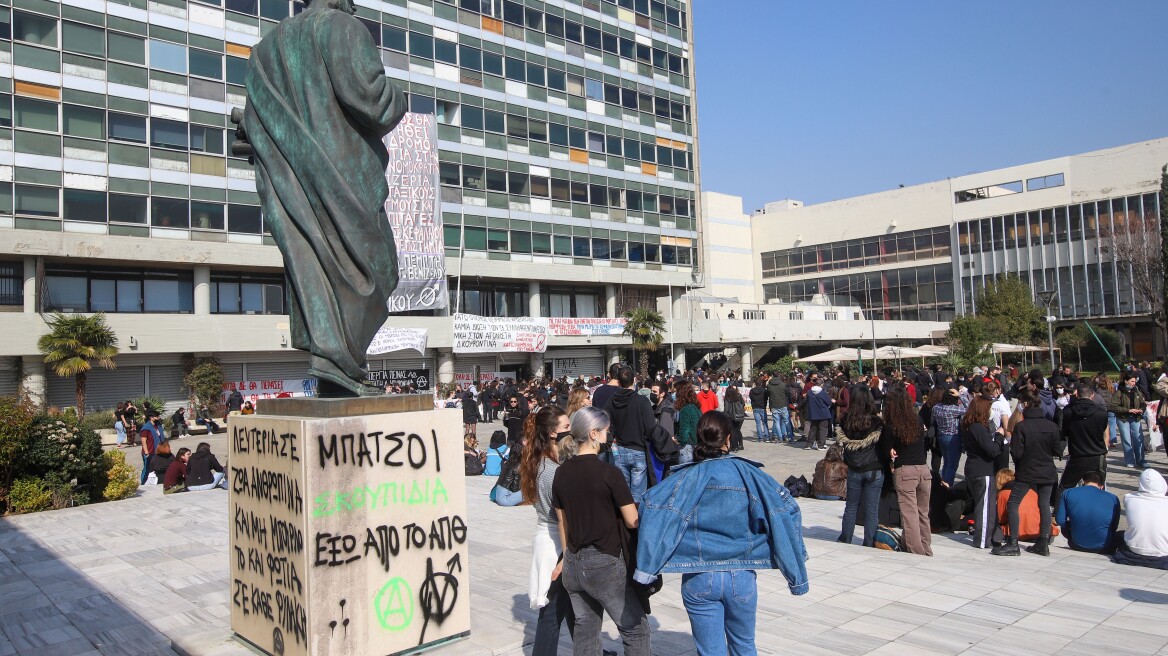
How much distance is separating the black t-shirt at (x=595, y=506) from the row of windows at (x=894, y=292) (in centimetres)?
6382

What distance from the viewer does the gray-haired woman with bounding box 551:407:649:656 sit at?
400cm

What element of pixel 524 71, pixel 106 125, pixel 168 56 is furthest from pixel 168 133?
pixel 524 71

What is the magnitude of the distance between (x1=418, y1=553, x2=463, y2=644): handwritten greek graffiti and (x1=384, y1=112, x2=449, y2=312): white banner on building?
20.8 metres

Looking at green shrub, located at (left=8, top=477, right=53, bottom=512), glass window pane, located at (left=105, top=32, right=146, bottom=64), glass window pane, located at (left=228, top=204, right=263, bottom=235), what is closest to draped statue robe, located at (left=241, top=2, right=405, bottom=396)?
green shrub, located at (left=8, top=477, right=53, bottom=512)

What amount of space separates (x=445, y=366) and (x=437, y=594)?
110ft

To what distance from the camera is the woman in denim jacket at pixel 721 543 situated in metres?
3.76

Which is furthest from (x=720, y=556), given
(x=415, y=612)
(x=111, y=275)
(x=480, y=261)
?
(x=480, y=261)

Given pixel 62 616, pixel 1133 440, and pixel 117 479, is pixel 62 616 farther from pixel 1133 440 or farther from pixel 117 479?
pixel 1133 440

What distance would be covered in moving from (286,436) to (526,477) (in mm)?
1487

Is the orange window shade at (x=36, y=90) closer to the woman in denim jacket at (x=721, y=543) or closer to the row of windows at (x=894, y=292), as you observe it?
the woman in denim jacket at (x=721, y=543)

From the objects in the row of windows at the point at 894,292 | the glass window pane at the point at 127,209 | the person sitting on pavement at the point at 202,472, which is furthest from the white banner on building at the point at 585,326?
the row of windows at the point at 894,292

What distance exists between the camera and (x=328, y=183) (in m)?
5.08

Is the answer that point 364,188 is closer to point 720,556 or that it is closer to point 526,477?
point 526,477

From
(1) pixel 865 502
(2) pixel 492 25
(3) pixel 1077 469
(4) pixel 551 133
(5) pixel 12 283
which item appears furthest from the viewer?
(4) pixel 551 133
